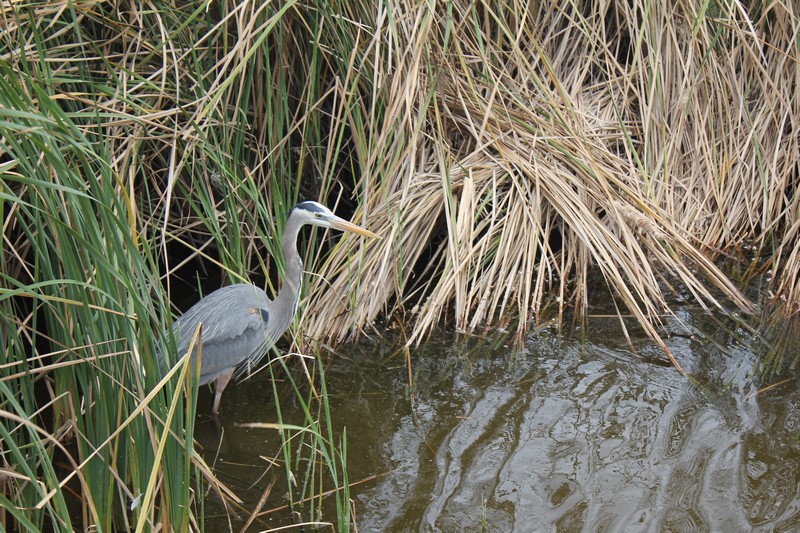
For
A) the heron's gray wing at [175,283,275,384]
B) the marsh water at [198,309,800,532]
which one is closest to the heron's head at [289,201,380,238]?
the heron's gray wing at [175,283,275,384]

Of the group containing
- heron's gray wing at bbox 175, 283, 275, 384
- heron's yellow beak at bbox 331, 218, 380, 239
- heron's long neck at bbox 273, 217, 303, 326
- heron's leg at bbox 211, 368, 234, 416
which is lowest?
heron's leg at bbox 211, 368, 234, 416

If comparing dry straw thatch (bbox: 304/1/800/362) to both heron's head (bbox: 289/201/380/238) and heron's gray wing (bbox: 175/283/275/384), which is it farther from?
heron's gray wing (bbox: 175/283/275/384)

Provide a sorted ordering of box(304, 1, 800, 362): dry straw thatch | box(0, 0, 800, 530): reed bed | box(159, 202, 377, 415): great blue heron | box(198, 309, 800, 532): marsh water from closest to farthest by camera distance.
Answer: box(198, 309, 800, 532): marsh water
box(0, 0, 800, 530): reed bed
box(159, 202, 377, 415): great blue heron
box(304, 1, 800, 362): dry straw thatch

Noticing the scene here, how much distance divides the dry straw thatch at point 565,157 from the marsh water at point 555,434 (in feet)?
0.61

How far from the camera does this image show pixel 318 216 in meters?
3.25

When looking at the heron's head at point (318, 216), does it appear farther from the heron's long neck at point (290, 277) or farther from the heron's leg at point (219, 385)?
the heron's leg at point (219, 385)

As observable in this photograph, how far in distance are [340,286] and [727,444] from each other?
1671mm

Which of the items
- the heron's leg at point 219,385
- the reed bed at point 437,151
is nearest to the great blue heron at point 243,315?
the heron's leg at point 219,385

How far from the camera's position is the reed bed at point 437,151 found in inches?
124

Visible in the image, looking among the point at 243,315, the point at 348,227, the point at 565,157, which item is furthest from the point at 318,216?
the point at 565,157

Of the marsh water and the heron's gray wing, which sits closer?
the marsh water

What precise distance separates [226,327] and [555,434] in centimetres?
130

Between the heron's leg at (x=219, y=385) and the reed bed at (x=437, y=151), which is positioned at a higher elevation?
the reed bed at (x=437, y=151)

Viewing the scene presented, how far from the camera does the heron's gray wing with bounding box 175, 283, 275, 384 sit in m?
3.28
